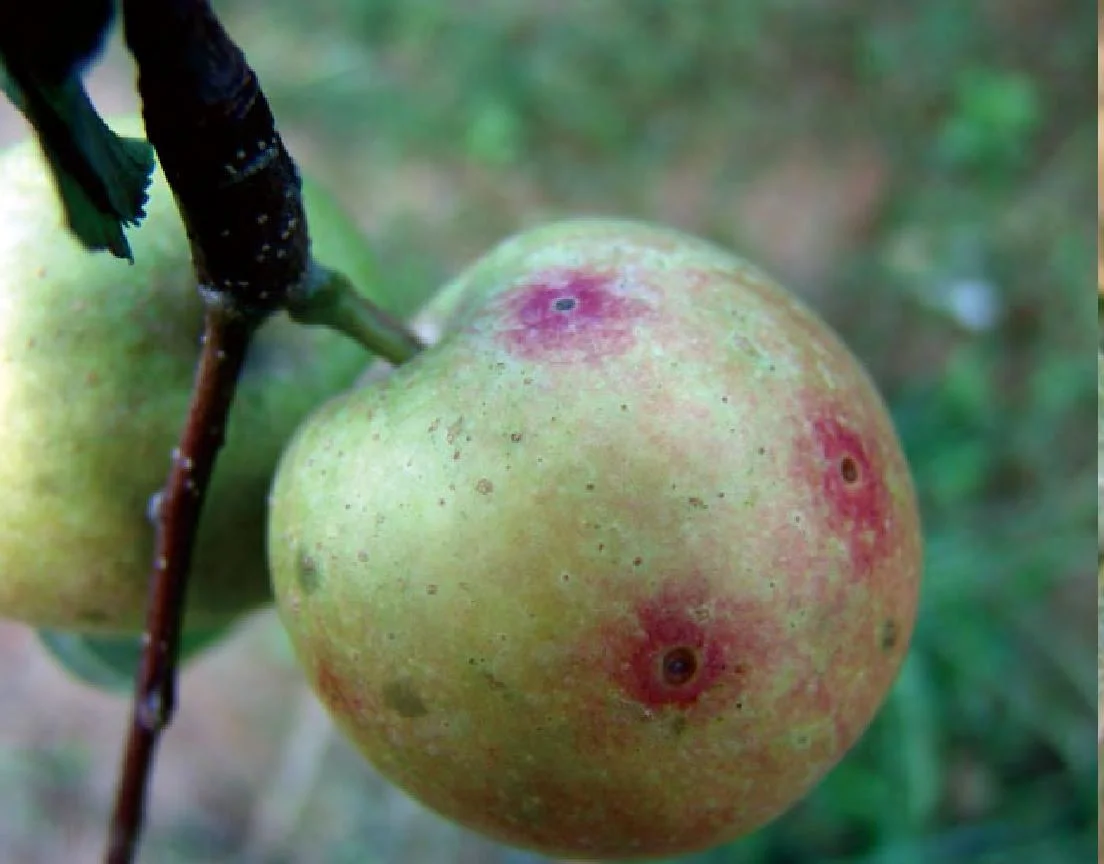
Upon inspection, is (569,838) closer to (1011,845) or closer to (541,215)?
(1011,845)

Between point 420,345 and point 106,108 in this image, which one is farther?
point 106,108

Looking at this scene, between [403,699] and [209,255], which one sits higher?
[209,255]

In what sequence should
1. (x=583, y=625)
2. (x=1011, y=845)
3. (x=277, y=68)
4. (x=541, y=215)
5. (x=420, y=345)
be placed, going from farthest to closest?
1. (x=277, y=68)
2. (x=541, y=215)
3. (x=1011, y=845)
4. (x=420, y=345)
5. (x=583, y=625)

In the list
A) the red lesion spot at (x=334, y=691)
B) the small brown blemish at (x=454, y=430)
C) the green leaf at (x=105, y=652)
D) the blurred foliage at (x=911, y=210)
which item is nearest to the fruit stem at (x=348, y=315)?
the small brown blemish at (x=454, y=430)

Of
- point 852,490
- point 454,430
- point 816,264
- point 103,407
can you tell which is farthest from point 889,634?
point 816,264

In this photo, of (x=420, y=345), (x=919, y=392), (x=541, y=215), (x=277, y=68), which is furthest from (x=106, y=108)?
(x=420, y=345)

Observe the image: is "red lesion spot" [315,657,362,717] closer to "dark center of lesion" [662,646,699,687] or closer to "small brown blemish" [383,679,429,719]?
"small brown blemish" [383,679,429,719]

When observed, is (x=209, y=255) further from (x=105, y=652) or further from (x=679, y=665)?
(x=105, y=652)
